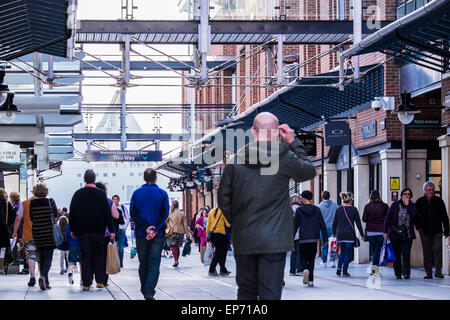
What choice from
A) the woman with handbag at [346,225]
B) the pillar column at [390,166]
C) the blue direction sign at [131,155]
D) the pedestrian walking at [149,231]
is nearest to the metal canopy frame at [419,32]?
the woman with handbag at [346,225]

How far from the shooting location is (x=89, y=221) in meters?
14.5

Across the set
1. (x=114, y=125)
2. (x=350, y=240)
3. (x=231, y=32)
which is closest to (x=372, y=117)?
(x=231, y=32)

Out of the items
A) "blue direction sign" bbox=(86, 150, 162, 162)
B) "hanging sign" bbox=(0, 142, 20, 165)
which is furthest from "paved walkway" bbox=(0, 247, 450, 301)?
"blue direction sign" bbox=(86, 150, 162, 162)

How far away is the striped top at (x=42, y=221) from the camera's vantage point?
1507 cm

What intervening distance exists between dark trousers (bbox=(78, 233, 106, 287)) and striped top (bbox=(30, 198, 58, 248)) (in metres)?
0.72

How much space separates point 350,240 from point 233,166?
39.6 ft

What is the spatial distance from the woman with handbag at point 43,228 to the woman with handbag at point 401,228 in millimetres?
6723

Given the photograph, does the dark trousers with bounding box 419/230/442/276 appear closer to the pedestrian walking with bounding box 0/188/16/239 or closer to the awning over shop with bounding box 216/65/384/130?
the awning over shop with bounding box 216/65/384/130

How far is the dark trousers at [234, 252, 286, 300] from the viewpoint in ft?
24.9

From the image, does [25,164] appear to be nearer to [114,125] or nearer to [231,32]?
[231,32]

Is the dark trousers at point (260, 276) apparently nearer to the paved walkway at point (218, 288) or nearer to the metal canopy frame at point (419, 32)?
the paved walkway at point (218, 288)

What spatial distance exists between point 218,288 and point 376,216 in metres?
4.78

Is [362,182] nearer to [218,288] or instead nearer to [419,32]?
[419,32]

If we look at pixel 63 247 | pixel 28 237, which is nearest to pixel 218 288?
pixel 28 237
